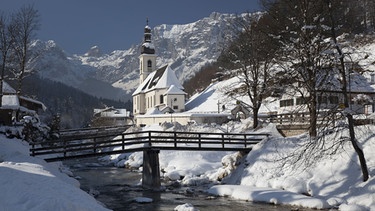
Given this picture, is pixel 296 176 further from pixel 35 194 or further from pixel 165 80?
pixel 165 80

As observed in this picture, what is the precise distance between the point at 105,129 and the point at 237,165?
117 ft

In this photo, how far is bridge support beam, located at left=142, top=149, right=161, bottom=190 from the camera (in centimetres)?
2595

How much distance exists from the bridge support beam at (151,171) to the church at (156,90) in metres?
44.6

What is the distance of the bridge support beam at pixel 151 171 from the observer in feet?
85.1

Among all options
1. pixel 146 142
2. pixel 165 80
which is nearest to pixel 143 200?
pixel 146 142

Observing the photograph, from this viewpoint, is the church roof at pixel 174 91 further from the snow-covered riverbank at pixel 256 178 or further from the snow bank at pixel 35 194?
the snow bank at pixel 35 194

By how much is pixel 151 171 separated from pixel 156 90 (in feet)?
187

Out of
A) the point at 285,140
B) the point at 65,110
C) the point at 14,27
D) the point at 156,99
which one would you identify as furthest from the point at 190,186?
the point at 65,110

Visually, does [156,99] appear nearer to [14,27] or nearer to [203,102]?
[203,102]

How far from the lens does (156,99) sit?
271 ft

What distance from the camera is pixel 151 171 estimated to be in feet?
85.9

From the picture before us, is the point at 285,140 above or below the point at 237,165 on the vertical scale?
above

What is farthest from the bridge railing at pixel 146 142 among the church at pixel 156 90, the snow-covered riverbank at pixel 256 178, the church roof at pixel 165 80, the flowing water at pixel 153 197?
the church roof at pixel 165 80

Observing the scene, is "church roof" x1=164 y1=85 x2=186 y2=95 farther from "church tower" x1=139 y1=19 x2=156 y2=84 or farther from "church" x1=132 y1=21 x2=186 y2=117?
"church tower" x1=139 y1=19 x2=156 y2=84
